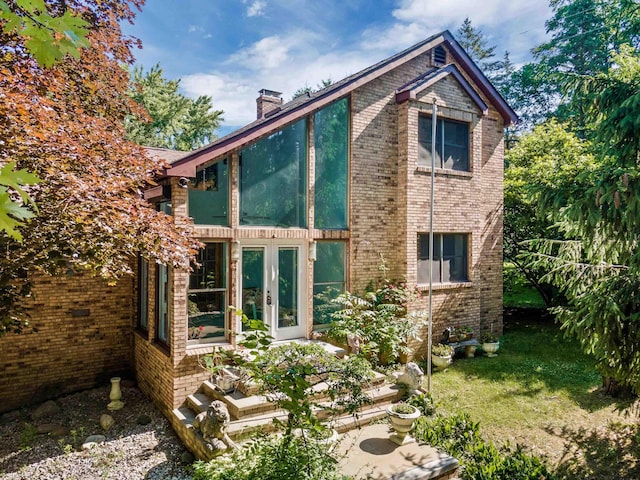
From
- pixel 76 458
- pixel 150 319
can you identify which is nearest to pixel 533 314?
pixel 150 319

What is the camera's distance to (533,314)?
51.1ft

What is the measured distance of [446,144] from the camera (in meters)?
10.8

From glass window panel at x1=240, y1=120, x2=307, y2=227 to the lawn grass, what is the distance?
17.0 feet

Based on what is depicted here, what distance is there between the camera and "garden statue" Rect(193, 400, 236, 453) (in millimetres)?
5879

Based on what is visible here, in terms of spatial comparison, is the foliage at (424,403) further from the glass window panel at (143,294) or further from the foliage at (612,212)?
the glass window panel at (143,294)

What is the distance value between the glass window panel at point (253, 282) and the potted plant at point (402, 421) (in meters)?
3.59

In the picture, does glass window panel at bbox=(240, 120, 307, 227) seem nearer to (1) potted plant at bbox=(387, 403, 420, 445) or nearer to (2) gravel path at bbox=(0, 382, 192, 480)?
(2) gravel path at bbox=(0, 382, 192, 480)

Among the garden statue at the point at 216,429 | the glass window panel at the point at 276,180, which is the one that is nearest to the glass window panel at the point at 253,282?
the glass window panel at the point at 276,180

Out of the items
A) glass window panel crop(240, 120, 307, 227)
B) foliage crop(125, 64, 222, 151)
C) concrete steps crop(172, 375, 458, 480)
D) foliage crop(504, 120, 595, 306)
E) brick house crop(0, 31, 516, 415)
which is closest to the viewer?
concrete steps crop(172, 375, 458, 480)

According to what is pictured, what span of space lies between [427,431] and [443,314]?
4401mm

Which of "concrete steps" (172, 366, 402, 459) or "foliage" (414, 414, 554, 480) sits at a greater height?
"concrete steps" (172, 366, 402, 459)

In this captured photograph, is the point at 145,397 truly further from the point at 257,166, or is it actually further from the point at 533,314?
the point at 533,314

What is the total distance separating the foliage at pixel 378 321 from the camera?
8.42 metres

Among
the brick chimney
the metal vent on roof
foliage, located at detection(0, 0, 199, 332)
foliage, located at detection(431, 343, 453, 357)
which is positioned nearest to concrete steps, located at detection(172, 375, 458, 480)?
foliage, located at detection(431, 343, 453, 357)
